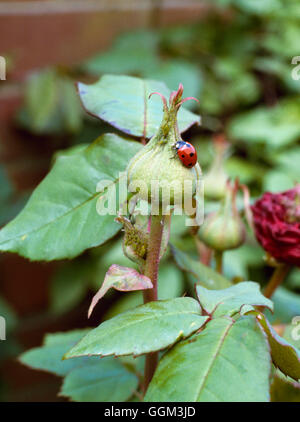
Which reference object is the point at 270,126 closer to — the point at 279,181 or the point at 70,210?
the point at 279,181

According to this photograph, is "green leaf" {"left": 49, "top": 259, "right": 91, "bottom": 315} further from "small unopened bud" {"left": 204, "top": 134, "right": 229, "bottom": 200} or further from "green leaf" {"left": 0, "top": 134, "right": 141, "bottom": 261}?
"green leaf" {"left": 0, "top": 134, "right": 141, "bottom": 261}

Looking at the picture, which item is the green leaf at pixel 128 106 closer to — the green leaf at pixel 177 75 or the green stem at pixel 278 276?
the green stem at pixel 278 276

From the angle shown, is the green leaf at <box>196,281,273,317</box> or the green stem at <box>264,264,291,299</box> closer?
the green leaf at <box>196,281,273,317</box>

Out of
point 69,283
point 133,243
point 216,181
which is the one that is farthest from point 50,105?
point 133,243

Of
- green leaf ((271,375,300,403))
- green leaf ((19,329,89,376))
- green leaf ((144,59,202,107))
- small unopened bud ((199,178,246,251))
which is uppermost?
green leaf ((144,59,202,107))

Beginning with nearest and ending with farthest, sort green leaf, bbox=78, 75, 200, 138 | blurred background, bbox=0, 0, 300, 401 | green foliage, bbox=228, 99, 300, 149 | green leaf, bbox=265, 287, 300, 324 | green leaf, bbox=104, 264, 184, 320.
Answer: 1. green leaf, bbox=78, 75, 200, 138
2. green leaf, bbox=265, 287, 300, 324
3. green leaf, bbox=104, 264, 184, 320
4. blurred background, bbox=0, 0, 300, 401
5. green foliage, bbox=228, 99, 300, 149

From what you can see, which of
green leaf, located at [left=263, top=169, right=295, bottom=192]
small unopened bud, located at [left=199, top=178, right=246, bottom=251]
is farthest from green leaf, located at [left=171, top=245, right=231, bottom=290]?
Answer: green leaf, located at [left=263, top=169, right=295, bottom=192]
